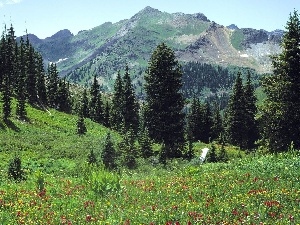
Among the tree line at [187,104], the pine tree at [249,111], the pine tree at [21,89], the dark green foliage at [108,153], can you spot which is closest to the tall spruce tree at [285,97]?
the tree line at [187,104]

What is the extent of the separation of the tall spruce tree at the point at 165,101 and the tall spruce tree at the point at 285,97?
11.6 m

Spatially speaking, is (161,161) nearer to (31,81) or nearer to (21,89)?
(21,89)

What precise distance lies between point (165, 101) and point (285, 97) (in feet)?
47.5

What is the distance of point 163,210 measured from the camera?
393 inches

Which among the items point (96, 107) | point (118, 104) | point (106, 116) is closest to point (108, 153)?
point (118, 104)

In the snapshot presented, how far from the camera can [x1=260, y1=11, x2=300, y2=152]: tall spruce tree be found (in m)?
32.3

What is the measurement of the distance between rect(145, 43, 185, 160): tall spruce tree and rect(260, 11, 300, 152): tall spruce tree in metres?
11.6

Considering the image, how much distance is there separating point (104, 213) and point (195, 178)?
5.00 m

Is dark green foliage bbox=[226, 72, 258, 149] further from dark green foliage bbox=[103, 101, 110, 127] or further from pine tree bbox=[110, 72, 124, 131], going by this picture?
dark green foliage bbox=[103, 101, 110, 127]

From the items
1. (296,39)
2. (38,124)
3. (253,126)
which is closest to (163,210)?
(296,39)

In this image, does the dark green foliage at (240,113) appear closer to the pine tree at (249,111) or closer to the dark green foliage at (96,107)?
the pine tree at (249,111)

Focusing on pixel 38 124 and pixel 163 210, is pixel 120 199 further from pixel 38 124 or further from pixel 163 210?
pixel 38 124

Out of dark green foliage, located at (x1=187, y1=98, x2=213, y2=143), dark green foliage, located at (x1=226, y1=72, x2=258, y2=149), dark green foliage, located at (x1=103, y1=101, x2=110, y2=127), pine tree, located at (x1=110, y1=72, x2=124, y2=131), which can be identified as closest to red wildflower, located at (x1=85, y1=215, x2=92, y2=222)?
pine tree, located at (x1=110, y1=72, x2=124, y2=131)

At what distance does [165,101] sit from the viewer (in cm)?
4250
